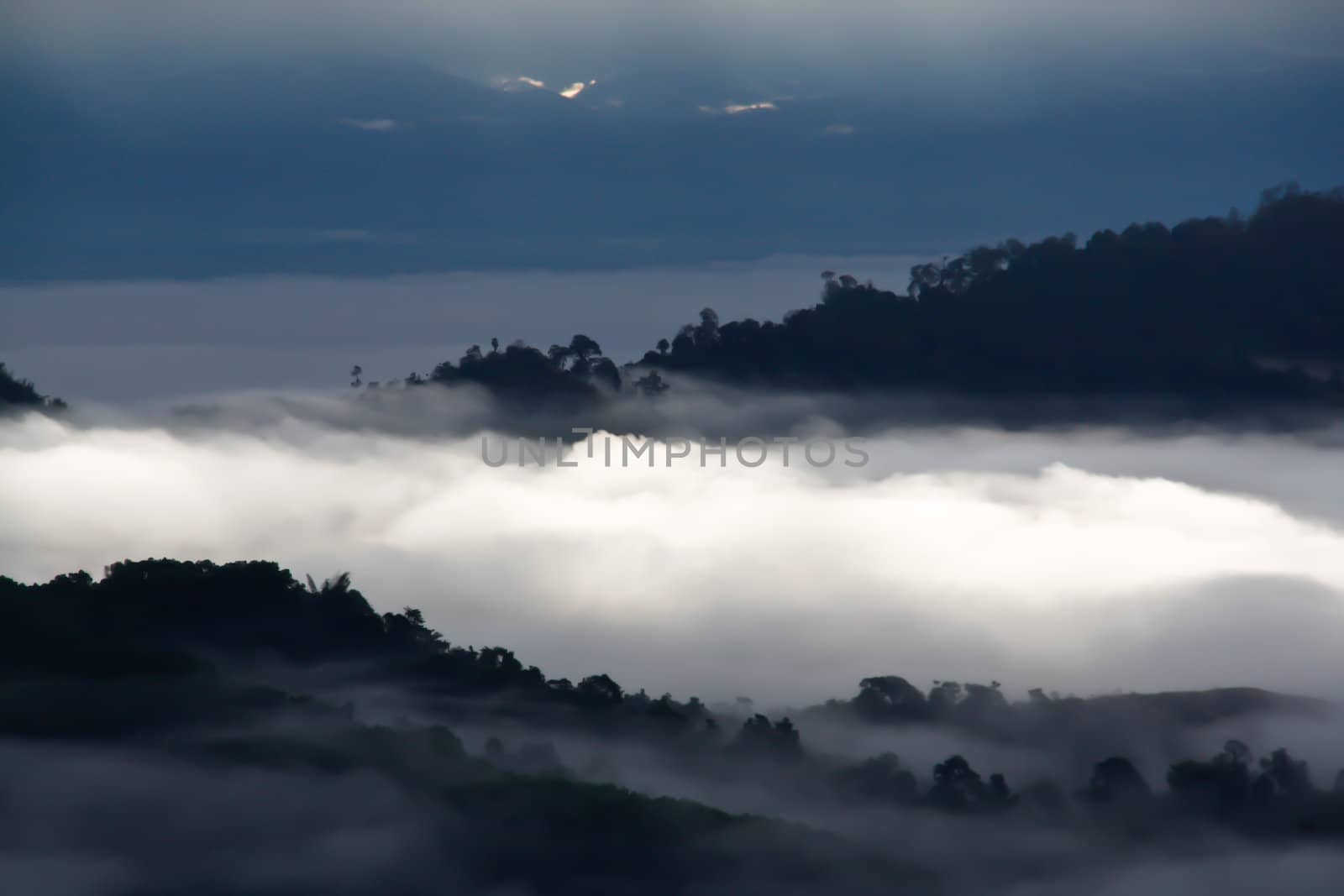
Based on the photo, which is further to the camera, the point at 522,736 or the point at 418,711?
the point at 418,711

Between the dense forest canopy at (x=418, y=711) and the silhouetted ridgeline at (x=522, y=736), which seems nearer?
the silhouetted ridgeline at (x=522, y=736)

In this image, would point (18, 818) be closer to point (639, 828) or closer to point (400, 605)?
point (639, 828)

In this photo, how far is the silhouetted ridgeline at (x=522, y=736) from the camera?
4878 centimetres

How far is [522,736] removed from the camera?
198 feet

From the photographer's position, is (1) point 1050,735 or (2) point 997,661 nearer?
(1) point 1050,735

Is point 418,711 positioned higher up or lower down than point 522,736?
higher up

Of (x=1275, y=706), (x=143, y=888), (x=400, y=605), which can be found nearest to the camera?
(x=143, y=888)

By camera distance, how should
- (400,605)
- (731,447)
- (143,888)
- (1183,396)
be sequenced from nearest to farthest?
1. (143,888)
2. (400,605)
3. (731,447)
4. (1183,396)

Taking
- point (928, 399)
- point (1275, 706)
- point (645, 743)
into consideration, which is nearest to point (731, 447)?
point (928, 399)

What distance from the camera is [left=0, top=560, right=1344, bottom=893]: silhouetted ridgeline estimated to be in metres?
48.8

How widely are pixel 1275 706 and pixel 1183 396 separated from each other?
10405 centimetres

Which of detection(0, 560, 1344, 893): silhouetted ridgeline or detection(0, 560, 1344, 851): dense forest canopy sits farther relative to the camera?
detection(0, 560, 1344, 851): dense forest canopy

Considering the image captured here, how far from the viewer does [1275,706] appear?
87.6 m

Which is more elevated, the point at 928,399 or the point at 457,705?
the point at 928,399
